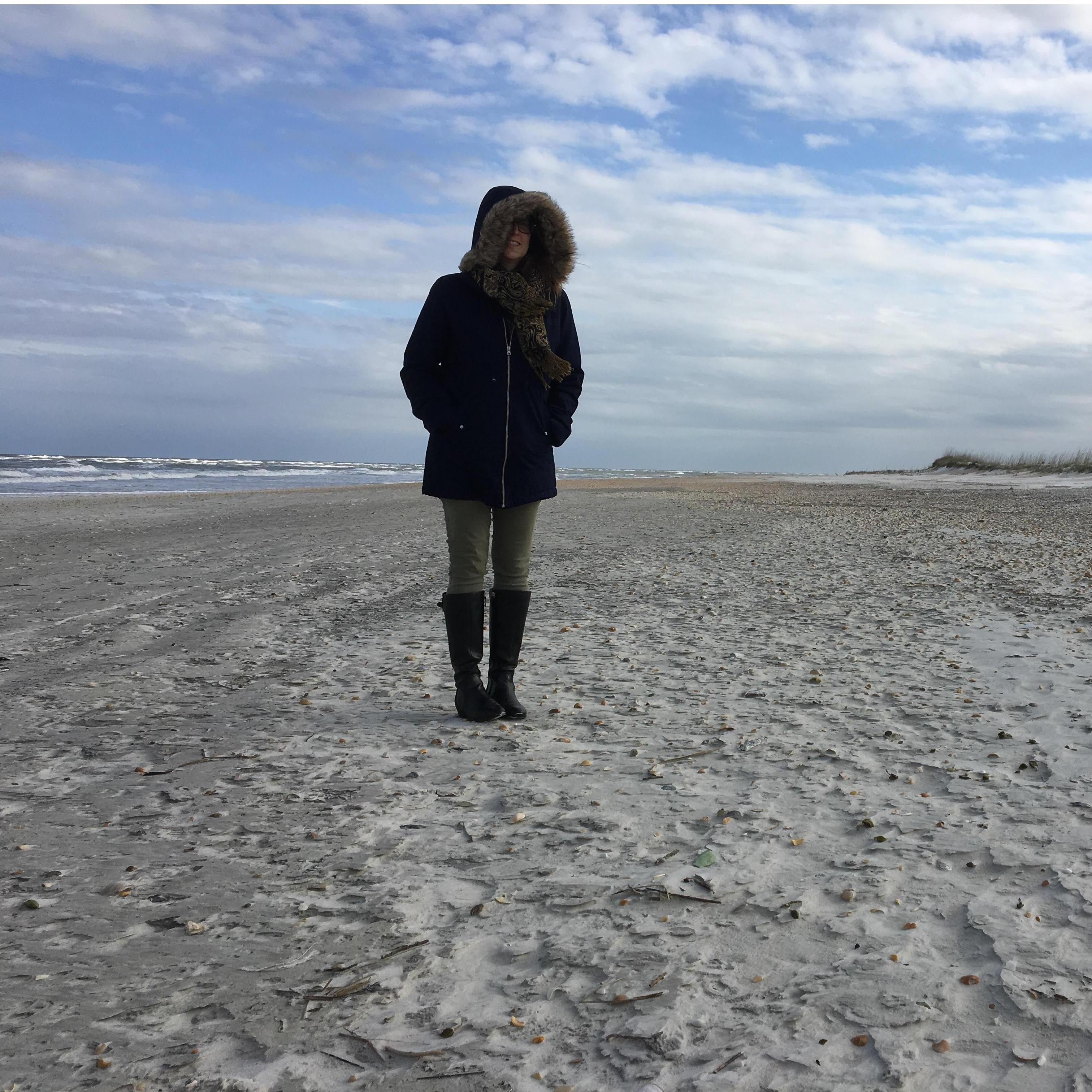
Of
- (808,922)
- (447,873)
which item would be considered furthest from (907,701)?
(447,873)

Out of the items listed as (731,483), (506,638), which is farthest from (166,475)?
(506,638)

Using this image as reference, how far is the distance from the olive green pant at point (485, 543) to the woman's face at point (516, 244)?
3.14ft

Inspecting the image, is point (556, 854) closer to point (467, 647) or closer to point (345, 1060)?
point (345, 1060)

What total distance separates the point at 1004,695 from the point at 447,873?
2.76m

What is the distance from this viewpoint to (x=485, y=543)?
372 cm

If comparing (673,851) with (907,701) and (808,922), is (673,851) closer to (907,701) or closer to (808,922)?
(808,922)

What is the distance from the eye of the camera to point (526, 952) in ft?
6.49

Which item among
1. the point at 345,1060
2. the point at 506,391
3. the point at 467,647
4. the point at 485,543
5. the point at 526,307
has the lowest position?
the point at 345,1060

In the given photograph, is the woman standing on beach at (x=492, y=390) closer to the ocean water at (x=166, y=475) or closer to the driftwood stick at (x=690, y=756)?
the driftwood stick at (x=690, y=756)

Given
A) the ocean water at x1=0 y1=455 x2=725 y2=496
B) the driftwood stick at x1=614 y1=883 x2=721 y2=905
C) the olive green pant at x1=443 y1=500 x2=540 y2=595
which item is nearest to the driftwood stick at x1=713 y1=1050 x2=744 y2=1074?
the driftwood stick at x1=614 y1=883 x2=721 y2=905

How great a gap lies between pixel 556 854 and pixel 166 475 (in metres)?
35.4

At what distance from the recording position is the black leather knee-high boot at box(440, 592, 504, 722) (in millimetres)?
3684

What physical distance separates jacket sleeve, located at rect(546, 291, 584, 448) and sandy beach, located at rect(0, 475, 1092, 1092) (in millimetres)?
1177

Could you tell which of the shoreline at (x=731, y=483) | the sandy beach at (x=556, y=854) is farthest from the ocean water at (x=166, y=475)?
the sandy beach at (x=556, y=854)
